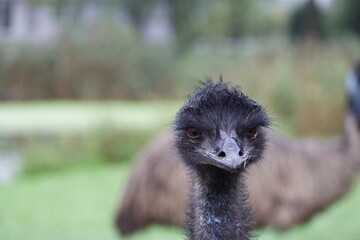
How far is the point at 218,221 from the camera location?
2916mm

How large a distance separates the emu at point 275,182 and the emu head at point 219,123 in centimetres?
284

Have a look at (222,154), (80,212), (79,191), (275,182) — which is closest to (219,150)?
(222,154)

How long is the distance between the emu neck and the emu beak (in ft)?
0.51

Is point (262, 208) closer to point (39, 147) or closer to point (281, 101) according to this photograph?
point (39, 147)

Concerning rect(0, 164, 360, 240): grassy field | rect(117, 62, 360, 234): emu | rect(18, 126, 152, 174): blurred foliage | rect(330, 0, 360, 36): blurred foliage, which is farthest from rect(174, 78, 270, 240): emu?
rect(330, 0, 360, 36): blurred foliage

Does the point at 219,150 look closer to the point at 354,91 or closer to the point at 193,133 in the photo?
the point at 193,133

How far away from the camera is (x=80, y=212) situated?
28.4 ft

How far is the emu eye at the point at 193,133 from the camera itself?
9.49ft

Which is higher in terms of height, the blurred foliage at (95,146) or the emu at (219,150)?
the emu at (219,150)

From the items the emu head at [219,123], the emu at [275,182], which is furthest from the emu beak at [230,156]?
the emu at [275,182]

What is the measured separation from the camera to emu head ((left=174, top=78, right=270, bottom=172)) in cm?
281

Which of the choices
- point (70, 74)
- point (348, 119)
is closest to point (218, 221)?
point (348, 119)

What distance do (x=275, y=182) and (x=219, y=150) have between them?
347cm

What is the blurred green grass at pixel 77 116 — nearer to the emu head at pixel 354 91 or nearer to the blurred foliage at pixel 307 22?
the emu head at pixel 354 91
